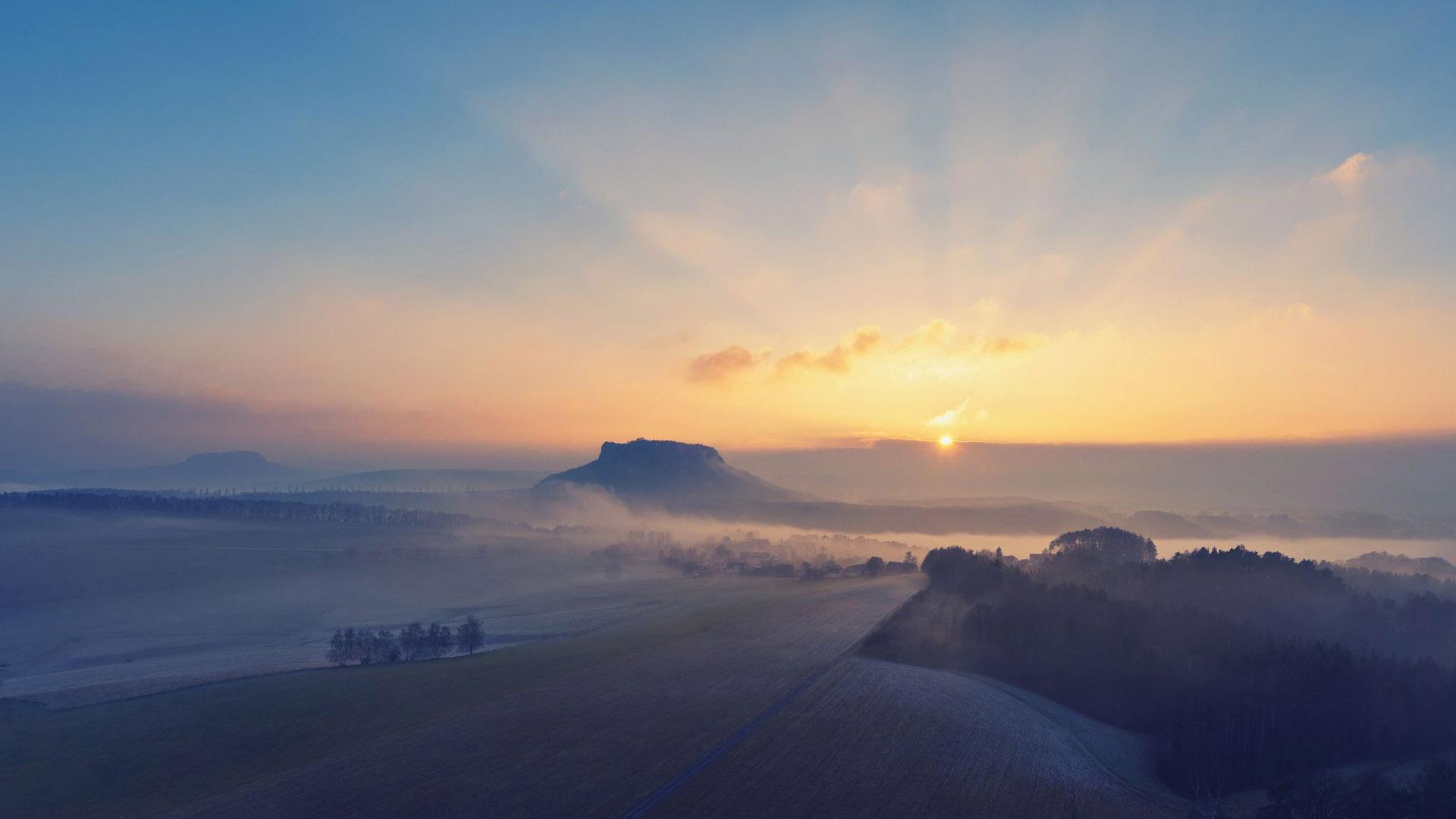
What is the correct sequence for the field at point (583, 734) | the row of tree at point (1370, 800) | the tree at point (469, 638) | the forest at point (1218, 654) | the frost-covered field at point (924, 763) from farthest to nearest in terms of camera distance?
the tree at point (469, 638) → the forest at point (1218, 654) → the row of tree at point (1370, 800) → the field at point (583, 734) → the frost-covered field at point (924, 763)

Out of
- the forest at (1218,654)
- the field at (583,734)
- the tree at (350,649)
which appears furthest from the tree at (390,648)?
the forest at (1218,654)

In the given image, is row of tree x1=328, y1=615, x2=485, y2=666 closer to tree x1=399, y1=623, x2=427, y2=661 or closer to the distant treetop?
tree x1=399, y1=623, x2=427, y2=661

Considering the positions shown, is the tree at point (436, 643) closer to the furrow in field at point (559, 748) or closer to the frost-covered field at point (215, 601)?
the frost-covered field at point (215, 601)

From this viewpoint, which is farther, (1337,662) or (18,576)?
(18,576)

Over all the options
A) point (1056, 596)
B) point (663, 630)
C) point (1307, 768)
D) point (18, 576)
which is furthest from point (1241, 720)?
point (18, 576)

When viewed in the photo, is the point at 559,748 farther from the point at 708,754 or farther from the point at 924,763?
the point at 924,763

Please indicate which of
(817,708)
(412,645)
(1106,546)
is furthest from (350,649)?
(1106,546)

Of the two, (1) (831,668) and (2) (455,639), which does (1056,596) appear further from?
(2) (455,639)
